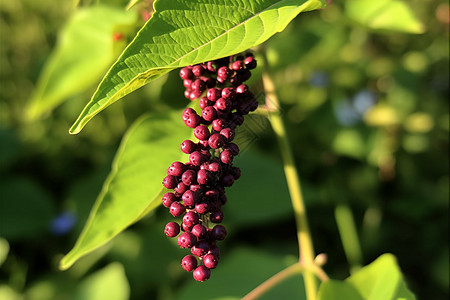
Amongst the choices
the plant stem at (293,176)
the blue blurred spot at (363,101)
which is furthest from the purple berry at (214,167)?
the blue blurred spot at (363,101)

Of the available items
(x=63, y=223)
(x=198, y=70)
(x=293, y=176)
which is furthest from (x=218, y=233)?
(x=63, y=223)

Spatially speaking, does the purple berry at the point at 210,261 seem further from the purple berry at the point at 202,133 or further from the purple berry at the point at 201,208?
the purple berry at the point at 202,133

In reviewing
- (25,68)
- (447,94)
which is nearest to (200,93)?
(447,94)

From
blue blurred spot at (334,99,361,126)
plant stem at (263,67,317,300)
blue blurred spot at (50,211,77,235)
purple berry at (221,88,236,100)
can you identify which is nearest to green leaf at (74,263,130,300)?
blue blurred spot at (50,211,77,235)

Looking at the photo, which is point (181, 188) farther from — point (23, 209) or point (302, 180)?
point (23, 209)

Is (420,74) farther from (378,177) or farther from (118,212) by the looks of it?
(118,212)

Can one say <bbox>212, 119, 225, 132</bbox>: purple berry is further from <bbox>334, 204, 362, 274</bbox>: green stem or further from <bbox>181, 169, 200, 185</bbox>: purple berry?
<bbox>334, 204, 362, 274</bbox>: green stem
